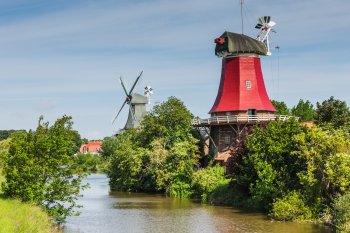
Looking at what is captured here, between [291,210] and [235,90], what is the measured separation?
21.7 meters

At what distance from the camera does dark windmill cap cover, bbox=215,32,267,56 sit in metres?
48.0

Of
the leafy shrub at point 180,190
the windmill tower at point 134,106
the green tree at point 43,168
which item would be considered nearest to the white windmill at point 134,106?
the windmill tower at point 134,106

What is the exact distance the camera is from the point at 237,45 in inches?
1900

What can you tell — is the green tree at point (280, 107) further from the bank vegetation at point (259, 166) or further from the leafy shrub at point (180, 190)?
the leafy shrub at point (180, 190)

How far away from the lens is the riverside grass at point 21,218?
16.7 metres

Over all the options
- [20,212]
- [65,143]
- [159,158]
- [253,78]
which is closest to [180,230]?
[65,143]

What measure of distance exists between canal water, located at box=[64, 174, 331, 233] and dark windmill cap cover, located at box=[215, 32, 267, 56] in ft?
55.2

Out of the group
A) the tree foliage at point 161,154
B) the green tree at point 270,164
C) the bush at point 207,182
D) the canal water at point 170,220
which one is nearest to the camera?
the canal water at point 170,220

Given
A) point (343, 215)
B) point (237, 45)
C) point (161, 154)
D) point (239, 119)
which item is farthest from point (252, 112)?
point (343, 215)

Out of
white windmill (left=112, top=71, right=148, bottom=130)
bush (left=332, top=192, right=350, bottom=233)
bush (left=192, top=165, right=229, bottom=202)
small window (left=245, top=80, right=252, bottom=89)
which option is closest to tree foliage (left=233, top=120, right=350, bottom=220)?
bush (left=332, top=192, right=350, bottom=233)

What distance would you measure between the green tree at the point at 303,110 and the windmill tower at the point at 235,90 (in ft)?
85.6

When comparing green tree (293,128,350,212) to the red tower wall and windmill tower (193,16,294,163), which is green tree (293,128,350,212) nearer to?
windmill tower (193,16,294,163)

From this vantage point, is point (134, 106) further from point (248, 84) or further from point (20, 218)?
point (20, 218)

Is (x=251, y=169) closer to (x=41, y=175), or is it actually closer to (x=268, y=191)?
(x=268, y=191)
